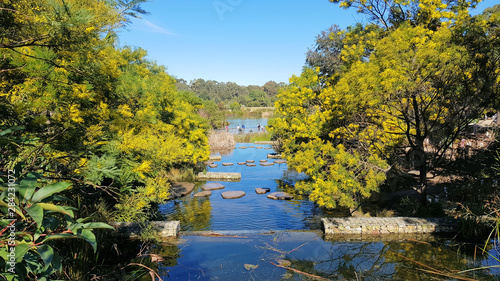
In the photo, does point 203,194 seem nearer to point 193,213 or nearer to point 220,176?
point 193,213

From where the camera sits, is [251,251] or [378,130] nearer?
[251,251]

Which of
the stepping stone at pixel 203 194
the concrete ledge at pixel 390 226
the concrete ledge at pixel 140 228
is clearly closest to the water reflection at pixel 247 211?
the stepping stone at pixel 203 194

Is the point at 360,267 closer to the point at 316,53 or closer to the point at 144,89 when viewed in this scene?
the point at 144,89

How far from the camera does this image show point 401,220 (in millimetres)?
8367

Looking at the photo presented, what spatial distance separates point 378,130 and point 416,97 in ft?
4.92

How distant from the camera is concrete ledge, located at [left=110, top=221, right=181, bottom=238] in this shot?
306 inches

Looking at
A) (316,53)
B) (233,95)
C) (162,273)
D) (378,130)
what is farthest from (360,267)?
(233,95)

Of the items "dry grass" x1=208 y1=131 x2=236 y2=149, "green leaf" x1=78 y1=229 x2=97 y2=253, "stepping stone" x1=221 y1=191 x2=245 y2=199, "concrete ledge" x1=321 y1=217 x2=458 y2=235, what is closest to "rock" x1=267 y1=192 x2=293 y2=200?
"stepping stone" x1=221 y1=191 x2=245 y2=199

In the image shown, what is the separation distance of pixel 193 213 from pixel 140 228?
143 inches

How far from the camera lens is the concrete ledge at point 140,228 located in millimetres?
7785

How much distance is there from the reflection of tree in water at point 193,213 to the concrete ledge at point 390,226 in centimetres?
427

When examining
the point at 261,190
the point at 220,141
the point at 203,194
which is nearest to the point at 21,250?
the point at 203,194

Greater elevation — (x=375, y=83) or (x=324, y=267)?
(x=375, y=83)

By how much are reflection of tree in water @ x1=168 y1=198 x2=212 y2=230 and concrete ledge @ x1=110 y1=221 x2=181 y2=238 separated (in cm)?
175
